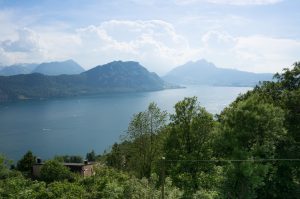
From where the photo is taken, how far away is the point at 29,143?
4508 inches

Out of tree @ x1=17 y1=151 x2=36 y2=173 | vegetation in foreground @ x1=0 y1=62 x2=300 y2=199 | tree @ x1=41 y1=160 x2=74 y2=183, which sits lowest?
tree @ x1=17 y1=151 x2=36 y2=173

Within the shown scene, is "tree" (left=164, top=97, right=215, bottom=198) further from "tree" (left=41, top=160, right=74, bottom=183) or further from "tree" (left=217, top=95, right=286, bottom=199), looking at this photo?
"tree" (left=41, top=160, right=74, bottom=183)

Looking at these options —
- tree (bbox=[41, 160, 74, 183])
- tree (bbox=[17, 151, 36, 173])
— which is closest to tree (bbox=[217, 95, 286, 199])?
tree (bbox=[41, 160, 74, 183])

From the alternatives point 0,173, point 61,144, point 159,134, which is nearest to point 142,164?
point 159,134

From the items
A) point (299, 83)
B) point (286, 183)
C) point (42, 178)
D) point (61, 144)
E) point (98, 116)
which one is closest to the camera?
point (286, 183)

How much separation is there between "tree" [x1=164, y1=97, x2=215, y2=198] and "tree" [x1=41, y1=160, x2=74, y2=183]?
90.2 ft

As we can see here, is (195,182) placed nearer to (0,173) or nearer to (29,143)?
(0,173)

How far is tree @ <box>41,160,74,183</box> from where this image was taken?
150 feet

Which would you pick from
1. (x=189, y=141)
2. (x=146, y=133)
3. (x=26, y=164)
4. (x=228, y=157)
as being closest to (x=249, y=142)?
(x=228, y=157)

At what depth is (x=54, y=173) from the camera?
4584 cm

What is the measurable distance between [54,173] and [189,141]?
3004 cm

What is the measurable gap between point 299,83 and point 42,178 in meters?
36.0

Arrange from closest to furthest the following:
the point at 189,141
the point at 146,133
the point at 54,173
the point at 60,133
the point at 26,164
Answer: the point at 189,141, the point at 146,133, the point at 54,173, the point at 26,164, the point at 60,133

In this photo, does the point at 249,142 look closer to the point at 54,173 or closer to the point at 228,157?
the point at 228,157
